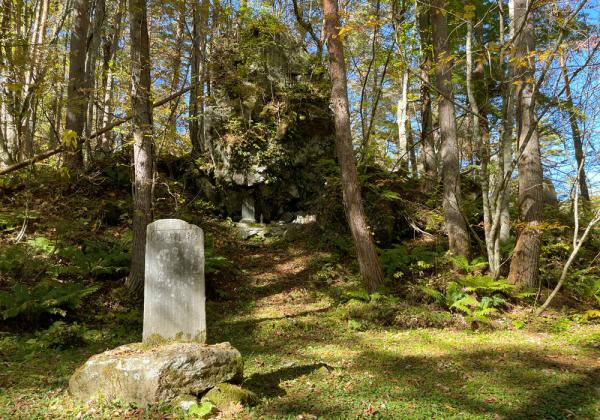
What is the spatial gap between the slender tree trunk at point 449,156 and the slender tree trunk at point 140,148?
692 centimetres

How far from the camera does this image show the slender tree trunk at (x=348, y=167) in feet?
30.0

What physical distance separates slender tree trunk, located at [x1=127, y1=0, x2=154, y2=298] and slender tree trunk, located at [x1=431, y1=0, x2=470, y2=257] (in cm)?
692

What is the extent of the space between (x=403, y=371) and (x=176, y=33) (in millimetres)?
16651

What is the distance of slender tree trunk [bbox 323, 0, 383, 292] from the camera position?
30.0ft

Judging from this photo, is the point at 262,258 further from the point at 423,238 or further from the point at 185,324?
the point at 185,324

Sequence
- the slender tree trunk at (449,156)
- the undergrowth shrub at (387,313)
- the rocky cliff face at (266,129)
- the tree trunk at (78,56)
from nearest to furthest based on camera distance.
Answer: the undergrowth shrub at (387,313) → the slender tree trunk at (449,156) → the tree trunk at (78,56) → the rocky cliff face at (266,129)

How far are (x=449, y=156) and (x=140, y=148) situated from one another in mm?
7506

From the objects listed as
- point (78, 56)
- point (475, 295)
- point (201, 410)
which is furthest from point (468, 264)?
point (78, 56)

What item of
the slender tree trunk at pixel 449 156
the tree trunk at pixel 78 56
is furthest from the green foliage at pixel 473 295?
the tree trunk at pixel 78 56

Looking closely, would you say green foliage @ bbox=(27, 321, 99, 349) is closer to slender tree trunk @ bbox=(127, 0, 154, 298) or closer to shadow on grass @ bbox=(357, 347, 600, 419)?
slender tree trunk @ bbox=(127, 0, 154, 298)

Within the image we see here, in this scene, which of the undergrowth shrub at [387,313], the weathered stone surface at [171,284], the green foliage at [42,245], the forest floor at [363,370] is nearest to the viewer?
the forest floor at [363,370]

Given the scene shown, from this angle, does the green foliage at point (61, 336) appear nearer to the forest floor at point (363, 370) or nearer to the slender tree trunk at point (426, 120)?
the forest floor at point (363, 370)

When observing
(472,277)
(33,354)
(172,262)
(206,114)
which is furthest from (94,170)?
(472,277)

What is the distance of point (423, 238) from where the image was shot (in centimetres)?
1241
